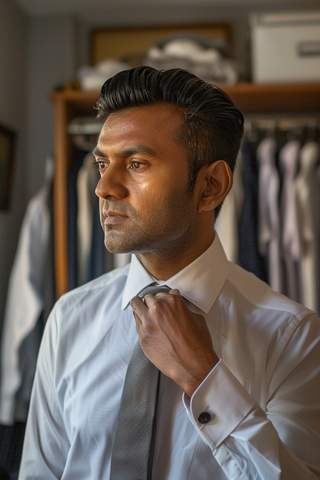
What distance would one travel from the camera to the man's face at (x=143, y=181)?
2.51 ft

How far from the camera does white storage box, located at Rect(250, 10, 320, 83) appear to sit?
1832 mm

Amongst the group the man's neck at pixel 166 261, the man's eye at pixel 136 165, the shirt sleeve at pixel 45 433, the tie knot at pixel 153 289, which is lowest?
the shirt sleeve at pixel 45 433

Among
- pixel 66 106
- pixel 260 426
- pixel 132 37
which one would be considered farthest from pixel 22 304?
pixel 132 37

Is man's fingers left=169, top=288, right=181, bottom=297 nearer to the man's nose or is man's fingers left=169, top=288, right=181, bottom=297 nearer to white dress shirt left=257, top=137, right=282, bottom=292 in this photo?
the man's nose

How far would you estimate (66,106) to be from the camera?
195 cm

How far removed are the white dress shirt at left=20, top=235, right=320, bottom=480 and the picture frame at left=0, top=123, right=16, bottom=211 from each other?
1220 mm

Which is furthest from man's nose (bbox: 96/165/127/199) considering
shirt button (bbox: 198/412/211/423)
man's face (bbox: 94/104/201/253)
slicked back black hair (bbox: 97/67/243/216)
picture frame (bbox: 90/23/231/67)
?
picture frame (bbox: 90/23/231/67)

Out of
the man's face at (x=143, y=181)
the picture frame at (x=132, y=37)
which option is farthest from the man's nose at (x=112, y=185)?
the picture frame at (x=132, y=37)

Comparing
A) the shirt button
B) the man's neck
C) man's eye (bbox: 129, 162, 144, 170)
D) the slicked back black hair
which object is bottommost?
the shirt button

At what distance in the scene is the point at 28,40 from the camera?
2244 mm

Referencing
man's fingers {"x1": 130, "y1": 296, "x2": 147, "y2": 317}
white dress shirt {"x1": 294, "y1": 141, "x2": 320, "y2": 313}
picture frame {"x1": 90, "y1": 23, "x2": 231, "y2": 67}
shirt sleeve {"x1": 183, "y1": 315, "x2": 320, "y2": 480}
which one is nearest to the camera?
shirt sleeve {"x1": 183, "y1": 315, "x2": 320, "y2": 480}

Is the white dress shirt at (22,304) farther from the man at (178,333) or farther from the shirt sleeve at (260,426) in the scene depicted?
the shirt sleeve at (260,426)

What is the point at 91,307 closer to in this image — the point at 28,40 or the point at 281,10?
the point at 28,40

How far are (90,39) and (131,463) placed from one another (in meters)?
2.20
